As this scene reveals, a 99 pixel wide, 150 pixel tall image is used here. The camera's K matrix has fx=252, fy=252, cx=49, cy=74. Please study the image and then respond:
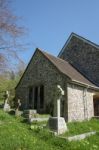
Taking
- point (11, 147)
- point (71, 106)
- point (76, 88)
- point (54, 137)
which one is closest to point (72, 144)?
point (54, 137)

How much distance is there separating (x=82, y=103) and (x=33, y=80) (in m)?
4.51

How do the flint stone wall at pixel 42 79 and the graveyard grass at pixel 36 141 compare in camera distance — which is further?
the flint stone wall at pixel 42 79

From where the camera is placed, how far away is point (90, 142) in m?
11.7

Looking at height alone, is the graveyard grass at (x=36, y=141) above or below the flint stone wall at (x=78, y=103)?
below

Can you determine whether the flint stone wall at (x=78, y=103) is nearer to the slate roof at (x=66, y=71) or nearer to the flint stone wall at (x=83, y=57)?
the slate roof at (x=66, y=71)

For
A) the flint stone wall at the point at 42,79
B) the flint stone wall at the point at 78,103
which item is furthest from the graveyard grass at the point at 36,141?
the flint stone wall at the point at 42,79

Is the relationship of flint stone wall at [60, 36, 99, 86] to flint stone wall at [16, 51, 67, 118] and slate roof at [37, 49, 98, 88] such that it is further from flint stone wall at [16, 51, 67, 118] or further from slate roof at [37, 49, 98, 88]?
flint stone wall at [16, 51, 67, 118]

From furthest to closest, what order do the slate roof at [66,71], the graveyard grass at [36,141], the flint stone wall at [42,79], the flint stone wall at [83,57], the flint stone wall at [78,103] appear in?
the flint stone wall at [83,57] < the slate roof at [66,71] < the flint stone wall at [42,79] < the flint stone wall at [78,103] < the graveyard grass at [36,141]

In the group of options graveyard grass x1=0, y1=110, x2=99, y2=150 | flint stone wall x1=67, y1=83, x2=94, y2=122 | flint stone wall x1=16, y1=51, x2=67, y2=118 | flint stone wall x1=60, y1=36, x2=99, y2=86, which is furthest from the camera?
flint stone wall x1=60, y1=36, x2=99, y2=86

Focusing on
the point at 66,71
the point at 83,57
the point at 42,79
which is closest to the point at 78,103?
the point at 66,71

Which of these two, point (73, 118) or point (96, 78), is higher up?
point (96, 78)

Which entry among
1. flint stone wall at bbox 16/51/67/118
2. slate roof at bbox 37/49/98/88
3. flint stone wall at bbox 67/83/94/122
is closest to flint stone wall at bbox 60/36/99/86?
slate roof at bbox 37/49/98/88

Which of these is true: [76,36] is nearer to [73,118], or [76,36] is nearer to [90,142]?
[73,118]

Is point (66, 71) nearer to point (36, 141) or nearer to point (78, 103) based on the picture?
point (78, 103)
